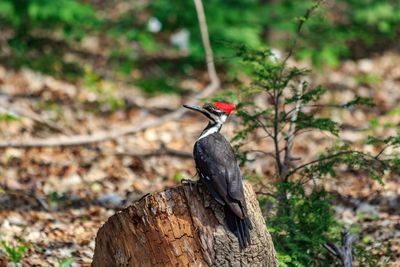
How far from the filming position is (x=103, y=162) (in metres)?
8.94

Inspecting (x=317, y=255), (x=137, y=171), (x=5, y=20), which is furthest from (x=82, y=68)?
(x=317, y=255)

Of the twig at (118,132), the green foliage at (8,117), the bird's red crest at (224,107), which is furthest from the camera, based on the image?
the green foliage at (8,117)

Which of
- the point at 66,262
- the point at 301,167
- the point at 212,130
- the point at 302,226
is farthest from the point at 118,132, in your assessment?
the point at 212,130

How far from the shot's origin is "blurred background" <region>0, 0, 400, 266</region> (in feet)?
23.9

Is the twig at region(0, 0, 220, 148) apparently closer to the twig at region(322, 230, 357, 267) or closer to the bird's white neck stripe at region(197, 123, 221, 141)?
the bird's white neck stripe at region(197, 123, 221, 141)

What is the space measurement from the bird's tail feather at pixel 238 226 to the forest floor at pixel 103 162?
5.35ft

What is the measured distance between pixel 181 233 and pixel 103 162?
4.54 metres

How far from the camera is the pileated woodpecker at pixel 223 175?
4.50 metres

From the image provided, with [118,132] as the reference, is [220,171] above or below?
below

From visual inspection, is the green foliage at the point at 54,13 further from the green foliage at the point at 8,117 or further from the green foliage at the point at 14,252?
the green foliage at the point at 14,252

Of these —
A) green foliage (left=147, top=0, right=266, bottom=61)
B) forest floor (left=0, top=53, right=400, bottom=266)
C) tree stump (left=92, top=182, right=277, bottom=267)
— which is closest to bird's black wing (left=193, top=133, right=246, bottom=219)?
tree stump (left=92, top=182, right=277, bottom=267)

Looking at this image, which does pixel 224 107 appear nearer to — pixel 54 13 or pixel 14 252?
pixel 14 252

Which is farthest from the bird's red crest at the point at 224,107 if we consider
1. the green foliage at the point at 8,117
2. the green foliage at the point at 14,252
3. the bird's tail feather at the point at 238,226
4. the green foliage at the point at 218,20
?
the green foliage at the point at 218,20

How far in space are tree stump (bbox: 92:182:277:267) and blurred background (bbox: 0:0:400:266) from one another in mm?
1145
